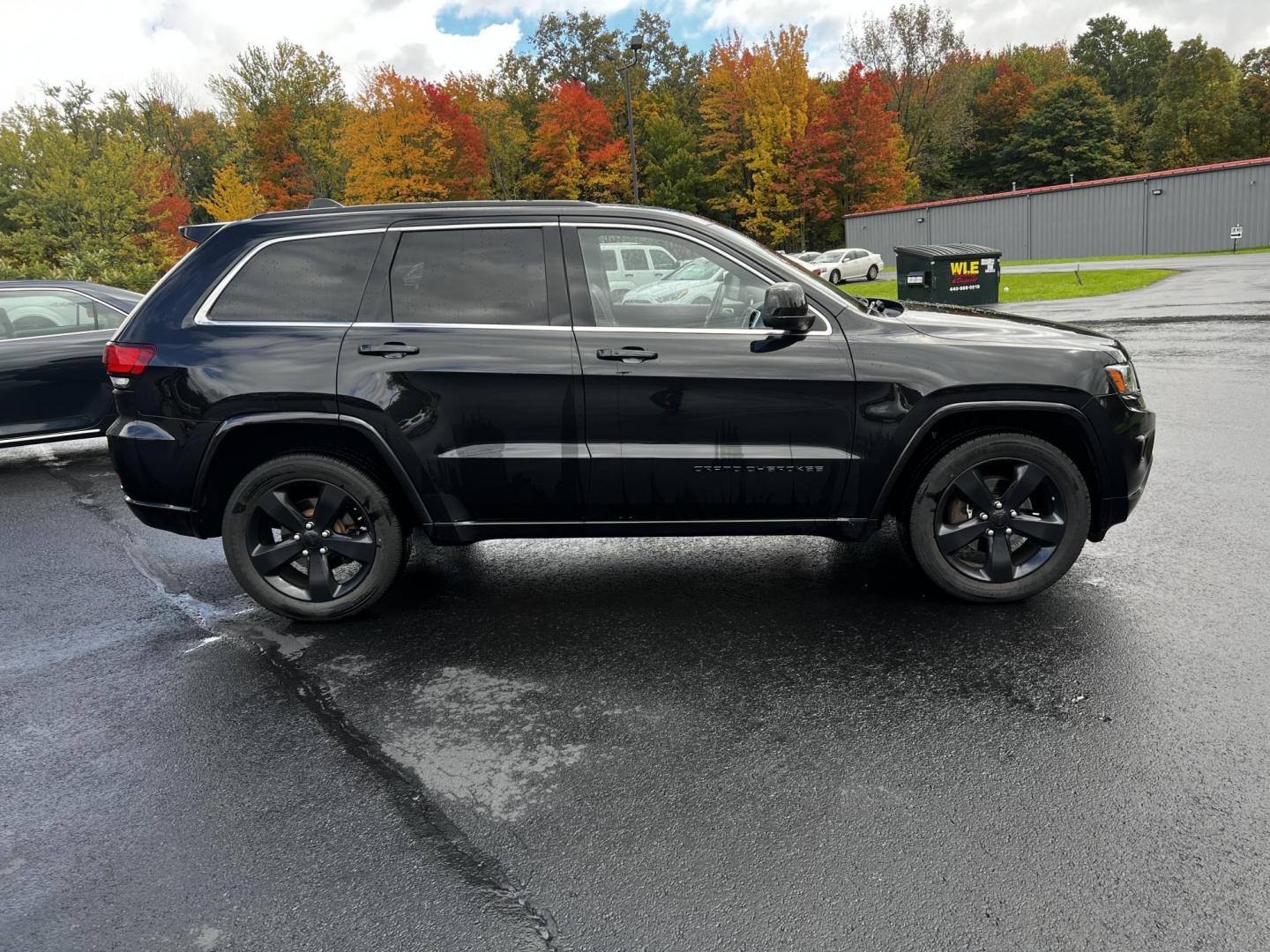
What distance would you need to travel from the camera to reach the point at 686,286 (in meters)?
4.25

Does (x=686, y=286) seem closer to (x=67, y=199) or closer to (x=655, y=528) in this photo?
(x=655, y=528)

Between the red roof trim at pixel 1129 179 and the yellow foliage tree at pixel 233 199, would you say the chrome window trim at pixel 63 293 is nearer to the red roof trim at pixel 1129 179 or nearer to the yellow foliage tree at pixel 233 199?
the red roof trim at pixel 1129 179

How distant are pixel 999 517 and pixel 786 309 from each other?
56.4 inches

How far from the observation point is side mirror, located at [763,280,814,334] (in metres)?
3.97

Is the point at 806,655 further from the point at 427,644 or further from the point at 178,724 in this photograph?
the point at 178,724

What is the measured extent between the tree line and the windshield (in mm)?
36775

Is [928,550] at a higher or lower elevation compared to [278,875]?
higher

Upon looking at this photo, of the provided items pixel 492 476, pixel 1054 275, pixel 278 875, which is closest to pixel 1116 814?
pixel 278 875

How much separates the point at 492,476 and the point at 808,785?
2010 mm

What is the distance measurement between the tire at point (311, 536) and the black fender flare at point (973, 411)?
2310 mm

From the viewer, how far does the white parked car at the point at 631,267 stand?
4.25m

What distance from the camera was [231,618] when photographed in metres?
4.66

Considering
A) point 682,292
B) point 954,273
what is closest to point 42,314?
point 682,292

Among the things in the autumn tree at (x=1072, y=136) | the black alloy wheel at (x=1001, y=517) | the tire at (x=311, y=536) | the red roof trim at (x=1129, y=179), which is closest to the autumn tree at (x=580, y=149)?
the red roof trim at (x=1129, y=179)
